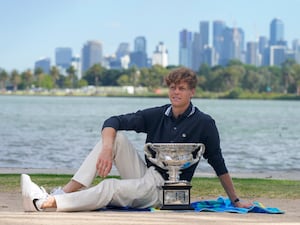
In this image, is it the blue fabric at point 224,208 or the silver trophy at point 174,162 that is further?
the blue fabric at point 224,208

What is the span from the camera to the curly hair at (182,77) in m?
6.84

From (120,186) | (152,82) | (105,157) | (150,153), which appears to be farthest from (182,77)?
(152,82)

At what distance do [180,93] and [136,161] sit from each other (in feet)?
2.19

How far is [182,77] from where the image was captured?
682 centimetres

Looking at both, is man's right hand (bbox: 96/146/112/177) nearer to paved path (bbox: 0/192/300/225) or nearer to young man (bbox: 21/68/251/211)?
young man (bbox: 21/68/251/211)

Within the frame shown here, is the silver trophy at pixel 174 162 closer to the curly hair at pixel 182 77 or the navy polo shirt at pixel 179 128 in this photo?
the navy polo shirt at pixel 179 128

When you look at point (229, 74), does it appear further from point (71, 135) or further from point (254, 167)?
point (254, 167)

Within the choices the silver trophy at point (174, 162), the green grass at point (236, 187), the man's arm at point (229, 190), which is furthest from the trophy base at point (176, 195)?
the green grass at point (236, 187)

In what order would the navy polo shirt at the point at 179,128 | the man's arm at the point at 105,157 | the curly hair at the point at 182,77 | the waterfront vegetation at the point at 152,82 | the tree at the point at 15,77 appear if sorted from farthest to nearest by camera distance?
the tree at the point at 15,77 → the waterfront vegetation at the point at 152,82 → the navy polo shirt at the point at 179,128 → the curly hair at the point at 182,77 → the man's arm at the point at 105,157

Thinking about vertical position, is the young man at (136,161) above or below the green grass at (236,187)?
above

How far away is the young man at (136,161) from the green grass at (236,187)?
2.81 metres

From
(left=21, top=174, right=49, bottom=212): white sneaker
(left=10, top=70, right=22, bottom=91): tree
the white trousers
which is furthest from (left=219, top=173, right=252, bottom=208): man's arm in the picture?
(left=10, top=70, right=22, bottom=91): tree

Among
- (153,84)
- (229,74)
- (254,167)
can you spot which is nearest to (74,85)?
(153,84)

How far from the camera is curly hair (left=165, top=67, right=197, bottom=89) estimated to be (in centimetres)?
684
